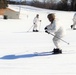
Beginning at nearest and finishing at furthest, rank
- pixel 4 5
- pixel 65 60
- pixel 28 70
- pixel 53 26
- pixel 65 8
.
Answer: pixel 28 70 → pixel 65 60 → pixel 53 26 → pixel 4 5 → pixel 65 8

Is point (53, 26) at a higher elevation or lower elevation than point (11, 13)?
higher

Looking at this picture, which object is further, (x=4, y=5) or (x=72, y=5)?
(x=72, y=5)

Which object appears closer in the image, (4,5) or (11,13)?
(11,13)

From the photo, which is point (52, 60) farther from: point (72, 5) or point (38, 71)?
point (72, 5)

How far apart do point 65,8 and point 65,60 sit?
190 ft

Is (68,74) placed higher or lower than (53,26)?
lower

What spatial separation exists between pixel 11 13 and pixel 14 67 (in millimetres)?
36710

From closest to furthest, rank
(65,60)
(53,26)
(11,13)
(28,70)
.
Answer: (28,70)
(65,60)
(53,26)
(11,13)

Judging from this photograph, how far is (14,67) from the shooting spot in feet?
25.1

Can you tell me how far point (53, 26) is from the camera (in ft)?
30.1

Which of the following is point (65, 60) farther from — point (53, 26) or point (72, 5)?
point (72, 5)

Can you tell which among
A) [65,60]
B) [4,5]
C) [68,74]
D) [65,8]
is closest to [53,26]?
[65,60]

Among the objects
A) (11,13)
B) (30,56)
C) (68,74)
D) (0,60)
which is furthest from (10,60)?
(11,13)

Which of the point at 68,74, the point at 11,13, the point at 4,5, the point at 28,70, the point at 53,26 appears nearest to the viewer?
the point at 68,74
